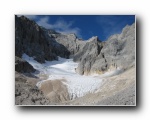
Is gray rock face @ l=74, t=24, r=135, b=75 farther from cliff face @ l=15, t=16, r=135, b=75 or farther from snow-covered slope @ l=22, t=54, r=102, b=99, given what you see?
snow-covered slope @ l=22, t=54, r=102, b=99

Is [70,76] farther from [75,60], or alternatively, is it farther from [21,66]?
[21,66]

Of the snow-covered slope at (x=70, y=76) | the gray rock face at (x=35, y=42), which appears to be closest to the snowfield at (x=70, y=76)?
the snow-covered slope at (x=70, y=76)

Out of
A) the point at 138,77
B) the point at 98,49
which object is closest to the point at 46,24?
the point at 98,49

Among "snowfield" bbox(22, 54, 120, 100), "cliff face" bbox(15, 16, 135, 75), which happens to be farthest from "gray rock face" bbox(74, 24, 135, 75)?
"snowfield" bbox(22, 54, 120, 100)

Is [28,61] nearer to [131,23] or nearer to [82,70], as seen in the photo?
[82,70]

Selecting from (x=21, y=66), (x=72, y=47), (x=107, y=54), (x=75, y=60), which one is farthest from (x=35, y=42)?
(x=107, y=54)

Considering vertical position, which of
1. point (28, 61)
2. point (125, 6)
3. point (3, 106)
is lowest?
point (3, 106)

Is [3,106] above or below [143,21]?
below
